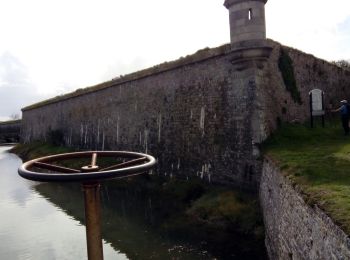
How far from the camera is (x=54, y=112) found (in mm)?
35344

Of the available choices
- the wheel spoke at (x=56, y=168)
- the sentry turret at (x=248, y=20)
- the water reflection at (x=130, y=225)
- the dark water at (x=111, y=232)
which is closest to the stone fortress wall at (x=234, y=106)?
the sentry turret at (x=248, y=20)

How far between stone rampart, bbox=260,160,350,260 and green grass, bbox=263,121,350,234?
0.54ft

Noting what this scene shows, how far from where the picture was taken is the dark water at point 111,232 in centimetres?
1077

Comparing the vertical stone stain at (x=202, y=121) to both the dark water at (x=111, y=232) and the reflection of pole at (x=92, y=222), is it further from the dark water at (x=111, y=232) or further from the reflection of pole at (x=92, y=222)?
the reflection of pole at (x=92, y=222)

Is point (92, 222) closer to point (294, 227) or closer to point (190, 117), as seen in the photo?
point (294, 227)

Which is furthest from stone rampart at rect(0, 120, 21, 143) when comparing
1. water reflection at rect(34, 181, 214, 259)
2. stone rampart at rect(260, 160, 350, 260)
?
stone rampart at rect(260, 160, 350, 260)

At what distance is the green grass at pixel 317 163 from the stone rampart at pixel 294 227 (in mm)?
164

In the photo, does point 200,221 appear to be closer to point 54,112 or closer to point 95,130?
point 95,130

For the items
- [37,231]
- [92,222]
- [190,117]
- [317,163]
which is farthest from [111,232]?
[92,222]

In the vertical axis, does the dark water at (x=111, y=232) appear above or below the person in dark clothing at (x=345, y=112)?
below

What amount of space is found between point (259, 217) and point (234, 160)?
2959 mm

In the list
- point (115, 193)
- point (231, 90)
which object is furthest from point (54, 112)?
point (231, 90)

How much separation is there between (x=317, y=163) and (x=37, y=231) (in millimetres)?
9767

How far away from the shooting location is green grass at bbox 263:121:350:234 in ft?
18.7
